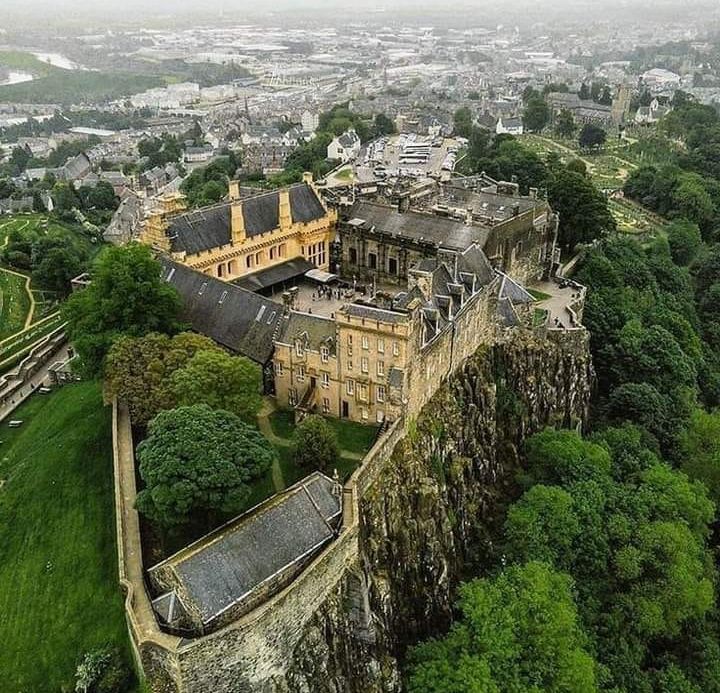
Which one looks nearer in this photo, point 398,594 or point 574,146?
point 398,594

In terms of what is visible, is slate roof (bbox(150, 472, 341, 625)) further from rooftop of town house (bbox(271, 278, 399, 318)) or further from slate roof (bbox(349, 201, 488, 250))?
slate roof (bbox(349, 201, 488, 250))

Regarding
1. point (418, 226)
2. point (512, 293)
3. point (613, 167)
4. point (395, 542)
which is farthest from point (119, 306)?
point (613, 167)

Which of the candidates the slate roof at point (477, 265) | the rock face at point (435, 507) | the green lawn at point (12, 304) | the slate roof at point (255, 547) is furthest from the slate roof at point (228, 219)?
the slate roof at point (255, 547)

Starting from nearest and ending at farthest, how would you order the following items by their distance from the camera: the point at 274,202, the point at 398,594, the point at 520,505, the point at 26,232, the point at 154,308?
the point at 398,594, the point at 520,505, the point at 154,308, the point at 274,202, the point at 26,232

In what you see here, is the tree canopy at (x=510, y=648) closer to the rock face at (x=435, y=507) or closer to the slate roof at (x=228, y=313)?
the rock face at (x=435, y=507)

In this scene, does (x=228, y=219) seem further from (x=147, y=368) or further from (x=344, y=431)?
(x=344, y=431)

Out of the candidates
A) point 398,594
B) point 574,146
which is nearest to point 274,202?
point 398,594

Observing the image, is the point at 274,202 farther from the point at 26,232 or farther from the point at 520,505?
the point at 26,232

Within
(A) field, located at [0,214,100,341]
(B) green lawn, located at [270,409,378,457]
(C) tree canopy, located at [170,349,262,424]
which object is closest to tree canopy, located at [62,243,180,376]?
(C) tree canopy, located at [170,349,262,424]
